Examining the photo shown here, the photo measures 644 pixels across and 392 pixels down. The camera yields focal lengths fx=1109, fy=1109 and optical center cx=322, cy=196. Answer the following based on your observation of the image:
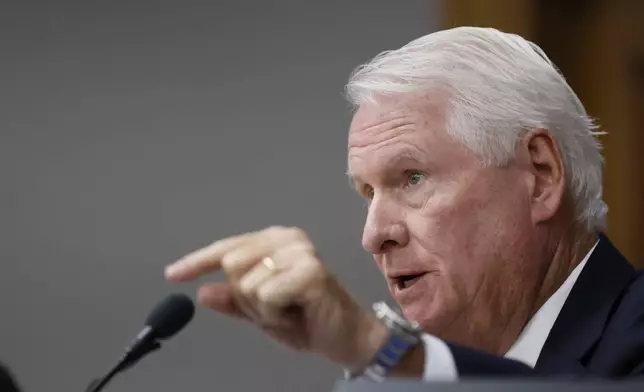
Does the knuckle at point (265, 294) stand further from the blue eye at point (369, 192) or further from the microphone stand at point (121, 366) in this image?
the blue eye at point (369, 192)

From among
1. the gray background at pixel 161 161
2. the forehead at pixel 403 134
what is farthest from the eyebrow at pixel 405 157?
the gray background at pixel 161 161

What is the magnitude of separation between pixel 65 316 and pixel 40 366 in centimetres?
18

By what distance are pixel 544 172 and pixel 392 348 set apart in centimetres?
76

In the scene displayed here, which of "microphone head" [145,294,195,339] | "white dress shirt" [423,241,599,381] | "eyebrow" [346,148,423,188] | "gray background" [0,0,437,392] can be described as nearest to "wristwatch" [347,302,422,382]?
"microphone head" [145,294,195,339]

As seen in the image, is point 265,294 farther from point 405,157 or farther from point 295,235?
point 405,157

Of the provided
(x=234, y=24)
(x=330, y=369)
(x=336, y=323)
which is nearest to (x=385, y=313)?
(x=336, y=323)

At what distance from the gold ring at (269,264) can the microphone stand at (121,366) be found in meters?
0.40

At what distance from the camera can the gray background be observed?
357 cm

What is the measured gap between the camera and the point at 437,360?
126cm

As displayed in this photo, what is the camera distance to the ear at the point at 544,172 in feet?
6.22

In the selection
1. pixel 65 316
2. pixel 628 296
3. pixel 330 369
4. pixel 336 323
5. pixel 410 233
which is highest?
pixel 336 323

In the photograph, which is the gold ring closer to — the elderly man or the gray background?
the elderly man

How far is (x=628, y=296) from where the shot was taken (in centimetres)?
174

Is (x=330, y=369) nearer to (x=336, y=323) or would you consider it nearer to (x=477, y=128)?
(x=477, y=128)
